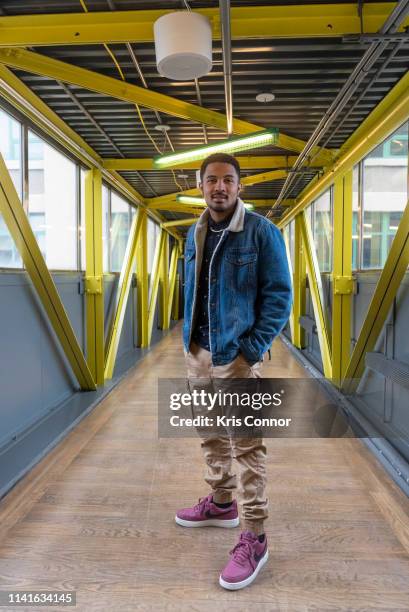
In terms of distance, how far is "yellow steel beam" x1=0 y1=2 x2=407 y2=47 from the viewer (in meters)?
2.83

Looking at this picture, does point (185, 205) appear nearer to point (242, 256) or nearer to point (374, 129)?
point (374, 129)

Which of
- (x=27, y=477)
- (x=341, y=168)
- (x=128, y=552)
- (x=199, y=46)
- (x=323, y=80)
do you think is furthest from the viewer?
(x=341, y=168)

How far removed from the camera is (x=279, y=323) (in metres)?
2.01

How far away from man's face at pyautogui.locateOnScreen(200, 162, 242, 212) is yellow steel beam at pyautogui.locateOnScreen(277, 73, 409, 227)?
239cm

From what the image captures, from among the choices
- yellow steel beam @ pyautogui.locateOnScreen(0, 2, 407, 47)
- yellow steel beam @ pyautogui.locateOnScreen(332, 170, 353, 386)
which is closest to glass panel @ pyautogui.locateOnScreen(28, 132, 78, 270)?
yellow steel beam @ pyautogui.locateOnScreen(0, 2, 407, 47)

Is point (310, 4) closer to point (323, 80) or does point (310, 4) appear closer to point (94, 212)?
point (323, 80)

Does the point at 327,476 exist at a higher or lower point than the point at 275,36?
lower

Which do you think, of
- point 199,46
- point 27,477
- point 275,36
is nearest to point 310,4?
point 275,36

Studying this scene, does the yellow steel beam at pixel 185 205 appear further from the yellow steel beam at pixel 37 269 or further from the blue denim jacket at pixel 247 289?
the blue denim jacket at pixel 247 289

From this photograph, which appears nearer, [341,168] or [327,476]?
[327,476]

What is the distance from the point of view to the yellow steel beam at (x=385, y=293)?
11.7ft

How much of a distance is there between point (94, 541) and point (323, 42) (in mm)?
3694

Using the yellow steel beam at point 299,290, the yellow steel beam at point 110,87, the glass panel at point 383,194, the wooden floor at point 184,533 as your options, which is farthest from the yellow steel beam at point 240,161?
the wooden floor at point 184,533

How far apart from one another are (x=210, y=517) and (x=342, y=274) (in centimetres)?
375
